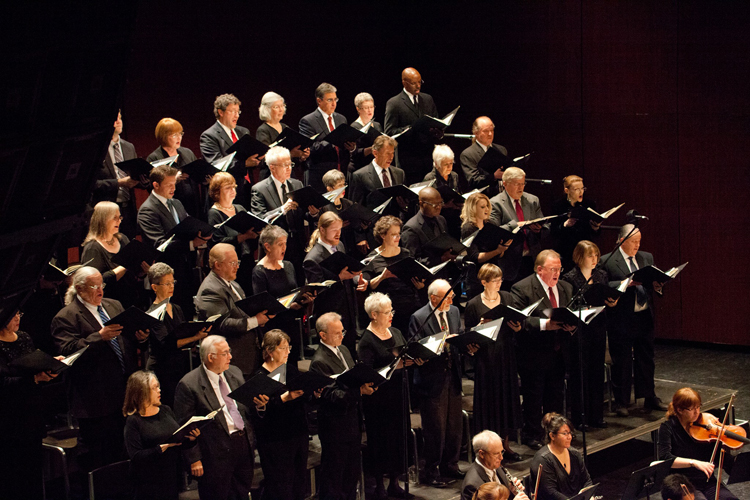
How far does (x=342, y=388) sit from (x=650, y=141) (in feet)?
16.1

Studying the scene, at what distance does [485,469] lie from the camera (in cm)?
473

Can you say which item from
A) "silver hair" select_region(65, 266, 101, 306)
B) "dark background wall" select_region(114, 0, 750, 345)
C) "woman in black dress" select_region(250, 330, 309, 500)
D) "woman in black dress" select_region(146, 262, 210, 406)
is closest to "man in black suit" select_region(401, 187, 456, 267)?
"woman in black dress" select_region(250, 330, 309, 500)

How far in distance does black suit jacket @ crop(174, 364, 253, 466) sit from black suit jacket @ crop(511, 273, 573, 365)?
2.21 metres

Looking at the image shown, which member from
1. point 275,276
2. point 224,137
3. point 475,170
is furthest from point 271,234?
point 475,170

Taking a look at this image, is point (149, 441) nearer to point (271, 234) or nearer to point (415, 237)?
point (271, 234)

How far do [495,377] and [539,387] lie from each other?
1.36 feet

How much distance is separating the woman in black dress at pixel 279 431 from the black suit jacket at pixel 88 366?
80 centimetres

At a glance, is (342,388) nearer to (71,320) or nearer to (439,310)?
(439,310)

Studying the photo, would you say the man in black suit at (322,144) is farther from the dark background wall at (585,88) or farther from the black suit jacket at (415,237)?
the dark background wall at (585,88)

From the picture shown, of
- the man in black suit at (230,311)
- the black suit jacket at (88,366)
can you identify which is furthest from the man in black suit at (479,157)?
the black suit jacket at (88,366)

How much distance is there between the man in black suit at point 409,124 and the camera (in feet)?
24.3

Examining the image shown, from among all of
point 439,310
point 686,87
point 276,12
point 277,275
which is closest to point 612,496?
point 439,310

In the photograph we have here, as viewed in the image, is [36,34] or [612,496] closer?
[36,34]

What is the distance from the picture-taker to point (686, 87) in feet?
26.5
